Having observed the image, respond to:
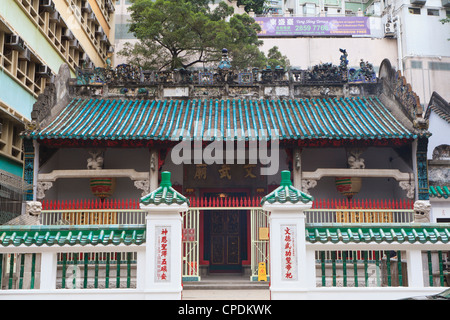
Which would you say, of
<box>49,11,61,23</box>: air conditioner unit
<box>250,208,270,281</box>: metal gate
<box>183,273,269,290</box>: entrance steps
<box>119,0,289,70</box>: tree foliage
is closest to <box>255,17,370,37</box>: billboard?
<box>119,0,289,70</box>: tree foliage

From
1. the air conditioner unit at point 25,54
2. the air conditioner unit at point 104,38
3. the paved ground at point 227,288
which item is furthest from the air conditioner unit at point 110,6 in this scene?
the paved ground at point 227,288

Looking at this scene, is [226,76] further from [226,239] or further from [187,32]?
[187,32]

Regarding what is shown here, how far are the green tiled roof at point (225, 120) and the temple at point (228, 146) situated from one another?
1.4 inches

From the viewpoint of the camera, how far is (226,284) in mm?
12344

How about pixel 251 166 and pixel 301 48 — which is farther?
pixel 301 48

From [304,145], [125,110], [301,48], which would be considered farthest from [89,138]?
[301,48]

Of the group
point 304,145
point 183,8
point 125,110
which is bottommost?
point 304,145

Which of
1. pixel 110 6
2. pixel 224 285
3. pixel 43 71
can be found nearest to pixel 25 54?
pixel 43 71

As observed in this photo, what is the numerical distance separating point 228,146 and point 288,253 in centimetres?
783

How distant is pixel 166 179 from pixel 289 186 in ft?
5.49

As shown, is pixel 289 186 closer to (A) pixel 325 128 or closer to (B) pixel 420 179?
(A) pixel 325 128

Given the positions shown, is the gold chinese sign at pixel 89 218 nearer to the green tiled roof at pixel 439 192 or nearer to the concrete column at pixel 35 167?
the concrete column at pixel 35 167

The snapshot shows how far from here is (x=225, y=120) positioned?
47.8 ft

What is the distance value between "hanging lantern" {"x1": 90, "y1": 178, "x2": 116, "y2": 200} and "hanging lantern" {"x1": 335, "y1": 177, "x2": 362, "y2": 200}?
6747 mm
